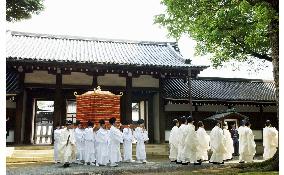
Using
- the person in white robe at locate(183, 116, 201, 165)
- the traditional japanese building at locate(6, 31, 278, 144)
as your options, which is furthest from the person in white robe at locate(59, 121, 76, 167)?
the person in white robe at locate(183, 116, 201, 165)

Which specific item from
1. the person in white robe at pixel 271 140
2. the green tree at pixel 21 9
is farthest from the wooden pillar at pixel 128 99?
the green tree at pixel 21 9

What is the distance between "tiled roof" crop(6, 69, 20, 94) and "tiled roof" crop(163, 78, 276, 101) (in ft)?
24.4

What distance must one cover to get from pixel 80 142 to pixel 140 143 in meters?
2.35

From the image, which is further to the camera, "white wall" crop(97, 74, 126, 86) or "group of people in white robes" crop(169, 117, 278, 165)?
"white wall" crop(97, 74, 126, 86)

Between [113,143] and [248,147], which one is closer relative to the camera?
[113,143]

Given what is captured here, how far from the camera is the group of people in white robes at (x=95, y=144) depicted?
36.1ft

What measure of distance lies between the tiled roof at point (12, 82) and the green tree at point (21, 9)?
6.45m

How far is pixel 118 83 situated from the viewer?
1611 centimetres

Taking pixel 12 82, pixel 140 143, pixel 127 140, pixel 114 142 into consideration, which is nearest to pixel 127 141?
pixel 127 140

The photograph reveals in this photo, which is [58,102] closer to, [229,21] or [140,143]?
[140,143]

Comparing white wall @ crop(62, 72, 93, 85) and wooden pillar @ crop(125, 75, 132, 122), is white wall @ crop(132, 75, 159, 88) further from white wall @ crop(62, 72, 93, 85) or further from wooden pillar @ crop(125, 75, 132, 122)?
white wall @ crop(62, 72, 93, 85)

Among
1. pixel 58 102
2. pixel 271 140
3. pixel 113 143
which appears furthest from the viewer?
pixel 58 102

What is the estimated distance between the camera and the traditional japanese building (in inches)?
575

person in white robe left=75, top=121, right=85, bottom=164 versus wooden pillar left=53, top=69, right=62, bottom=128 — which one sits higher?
wooden pillar left=53, top=69, right=62, bottom=128
